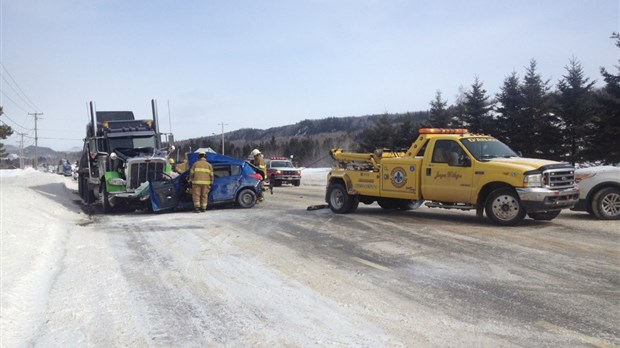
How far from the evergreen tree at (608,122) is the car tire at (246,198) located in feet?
75.7

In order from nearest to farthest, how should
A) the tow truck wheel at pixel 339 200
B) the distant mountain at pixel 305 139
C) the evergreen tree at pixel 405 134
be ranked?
the tow truck wheel at pixel 339 200
the evergreen tree at pixel 405 134
the distant mountain at pixel 305 139

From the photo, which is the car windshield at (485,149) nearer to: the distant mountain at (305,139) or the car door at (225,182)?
the car door at (225,182)

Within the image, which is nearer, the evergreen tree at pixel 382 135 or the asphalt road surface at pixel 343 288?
the asphalt road surface at pixel 343 288

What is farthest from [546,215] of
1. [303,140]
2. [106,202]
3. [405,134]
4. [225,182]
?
[303,140]

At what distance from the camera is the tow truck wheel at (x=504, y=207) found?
10.0 meters

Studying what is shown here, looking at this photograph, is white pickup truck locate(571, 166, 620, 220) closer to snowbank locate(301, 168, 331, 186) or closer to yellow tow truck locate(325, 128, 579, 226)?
yellow tow truck locate(325, 128, 579, 226)

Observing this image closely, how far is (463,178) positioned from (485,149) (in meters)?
0.88

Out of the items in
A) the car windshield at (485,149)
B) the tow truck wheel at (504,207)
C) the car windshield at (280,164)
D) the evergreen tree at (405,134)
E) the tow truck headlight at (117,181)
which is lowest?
the tow truck wheel at (504,207)

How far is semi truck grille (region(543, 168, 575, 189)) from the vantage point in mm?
9852

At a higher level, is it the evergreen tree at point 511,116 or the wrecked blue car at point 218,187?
the evergreen tree at point 511,116

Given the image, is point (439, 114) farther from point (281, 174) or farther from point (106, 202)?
point (106, 202)

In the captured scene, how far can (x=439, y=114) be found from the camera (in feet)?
153

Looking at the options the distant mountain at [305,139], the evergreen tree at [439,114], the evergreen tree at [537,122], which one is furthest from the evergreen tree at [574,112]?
the distant mountain at [305,139]

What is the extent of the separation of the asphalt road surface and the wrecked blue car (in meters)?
4.34
